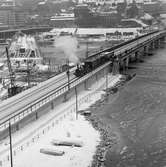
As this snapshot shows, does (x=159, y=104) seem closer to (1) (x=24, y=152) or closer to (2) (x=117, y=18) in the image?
(1) (x=24, y=152)

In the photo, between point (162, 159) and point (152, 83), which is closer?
point (162, 159)

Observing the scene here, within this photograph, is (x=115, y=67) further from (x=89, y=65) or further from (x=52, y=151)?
(x=52, y=151)

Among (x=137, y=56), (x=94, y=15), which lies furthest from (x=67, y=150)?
(x=94, y=15)

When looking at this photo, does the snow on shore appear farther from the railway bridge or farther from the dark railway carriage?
the dark railway carriage

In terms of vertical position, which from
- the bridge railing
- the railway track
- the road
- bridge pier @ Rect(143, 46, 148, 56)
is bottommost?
bridge pier @ Rect(143, 46, 148, 56)

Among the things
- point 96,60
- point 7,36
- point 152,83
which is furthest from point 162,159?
point 7,36

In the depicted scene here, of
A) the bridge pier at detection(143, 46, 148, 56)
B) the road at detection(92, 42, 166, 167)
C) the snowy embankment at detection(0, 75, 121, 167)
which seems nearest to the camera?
the snowy embankment at detection(0, 75, 121, 167)

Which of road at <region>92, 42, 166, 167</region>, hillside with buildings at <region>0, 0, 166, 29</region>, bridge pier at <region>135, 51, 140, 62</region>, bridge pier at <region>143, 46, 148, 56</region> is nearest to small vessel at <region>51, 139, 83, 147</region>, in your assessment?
road at <region>92, 42, 166, 167</region>
